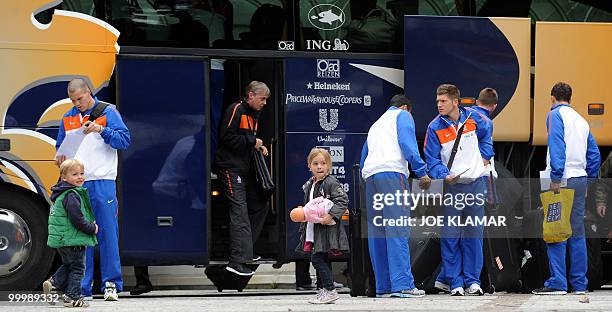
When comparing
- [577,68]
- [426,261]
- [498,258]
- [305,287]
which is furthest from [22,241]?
[577,68]

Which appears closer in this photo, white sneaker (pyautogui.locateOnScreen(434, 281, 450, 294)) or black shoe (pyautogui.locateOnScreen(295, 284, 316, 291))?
white sneaker (pyautogui.locateOnScreen(434, 281, 450, 294))

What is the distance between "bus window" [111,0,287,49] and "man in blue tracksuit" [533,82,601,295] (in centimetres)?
287

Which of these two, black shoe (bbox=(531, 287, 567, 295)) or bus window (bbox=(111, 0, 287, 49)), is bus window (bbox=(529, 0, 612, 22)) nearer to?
bus window (bbox=(111, 0, 287, 49))

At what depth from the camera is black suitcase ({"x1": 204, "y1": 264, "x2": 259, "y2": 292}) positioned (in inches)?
550

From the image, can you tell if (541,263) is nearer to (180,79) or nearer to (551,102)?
(551,102)

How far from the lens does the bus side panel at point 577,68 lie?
13648 millimetres

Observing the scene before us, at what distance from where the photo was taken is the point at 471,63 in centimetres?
1367

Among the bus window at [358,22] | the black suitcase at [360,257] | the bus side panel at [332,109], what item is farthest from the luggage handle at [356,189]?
the bus window at [358,22]

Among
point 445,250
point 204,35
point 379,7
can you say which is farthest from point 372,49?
point 445,250

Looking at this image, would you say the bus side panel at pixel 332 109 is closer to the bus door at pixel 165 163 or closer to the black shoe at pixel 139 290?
the bus door at pixel 165 163

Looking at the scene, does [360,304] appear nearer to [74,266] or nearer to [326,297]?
Result: [326,297]

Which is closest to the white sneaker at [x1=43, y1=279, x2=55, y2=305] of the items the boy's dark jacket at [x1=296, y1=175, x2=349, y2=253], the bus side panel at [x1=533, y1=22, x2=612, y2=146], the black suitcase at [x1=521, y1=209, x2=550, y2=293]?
the boy's dark jacket at [x1=296, y1=175, x2=349, y2=253]

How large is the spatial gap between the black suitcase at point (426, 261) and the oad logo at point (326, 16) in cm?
237

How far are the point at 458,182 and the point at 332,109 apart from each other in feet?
6.61
